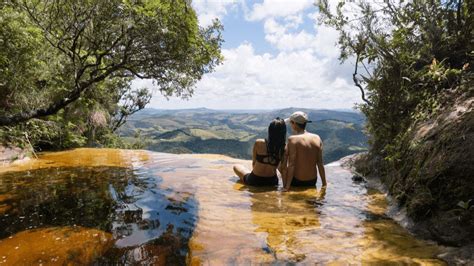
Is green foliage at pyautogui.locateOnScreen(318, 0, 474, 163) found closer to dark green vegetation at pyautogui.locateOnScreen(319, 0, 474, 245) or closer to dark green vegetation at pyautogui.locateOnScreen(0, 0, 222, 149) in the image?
dark green vegetation at pyautogui.locateOnScreen(319, 0, 474, 245)

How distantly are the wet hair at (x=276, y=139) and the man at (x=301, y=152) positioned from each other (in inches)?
7.5

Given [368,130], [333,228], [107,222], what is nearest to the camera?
[333,228]

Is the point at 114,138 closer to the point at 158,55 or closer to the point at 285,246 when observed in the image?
the point at 158,55

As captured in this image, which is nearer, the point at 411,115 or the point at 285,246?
the point at 285,246

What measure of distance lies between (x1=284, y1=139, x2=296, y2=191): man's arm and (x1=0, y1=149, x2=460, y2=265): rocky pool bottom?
356mm

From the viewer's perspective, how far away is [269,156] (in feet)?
29.5

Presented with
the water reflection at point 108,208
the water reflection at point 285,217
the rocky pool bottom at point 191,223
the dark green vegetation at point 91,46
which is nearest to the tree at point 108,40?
the dark green vegetation at point 91,46

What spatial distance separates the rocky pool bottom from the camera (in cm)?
457

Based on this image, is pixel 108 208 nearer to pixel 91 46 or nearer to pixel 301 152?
pixel 301 152

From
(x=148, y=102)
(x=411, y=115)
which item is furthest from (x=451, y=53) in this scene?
(x=148, y=102)

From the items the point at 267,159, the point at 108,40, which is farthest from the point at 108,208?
the point at 108,40

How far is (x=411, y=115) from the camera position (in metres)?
9.13

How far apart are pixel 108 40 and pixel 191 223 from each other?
7.21 m

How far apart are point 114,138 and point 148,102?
547 inches
